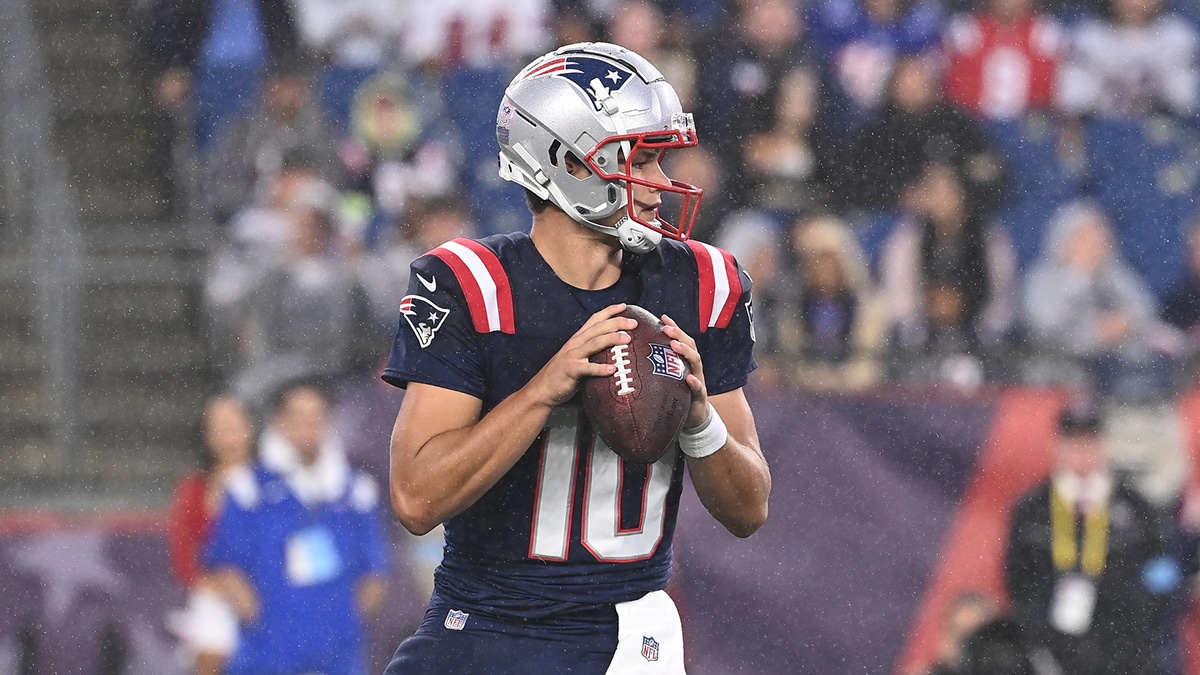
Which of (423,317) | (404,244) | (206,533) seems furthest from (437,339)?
(404,244)

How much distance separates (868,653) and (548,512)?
9.40ft

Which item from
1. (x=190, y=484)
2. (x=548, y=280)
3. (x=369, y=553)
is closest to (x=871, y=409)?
(x=369, y=553)

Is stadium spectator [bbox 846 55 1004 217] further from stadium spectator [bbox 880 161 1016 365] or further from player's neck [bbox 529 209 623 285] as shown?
player's neck [bbox 529 209 623 285]

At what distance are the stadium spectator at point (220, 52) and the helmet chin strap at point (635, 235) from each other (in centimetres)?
426

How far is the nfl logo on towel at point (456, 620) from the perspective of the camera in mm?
2684

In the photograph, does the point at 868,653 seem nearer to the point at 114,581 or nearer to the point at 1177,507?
the point at 1177,507

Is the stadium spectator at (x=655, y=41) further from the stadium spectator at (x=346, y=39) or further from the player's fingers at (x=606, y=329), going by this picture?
the player's fingers at (x=606, y=329)

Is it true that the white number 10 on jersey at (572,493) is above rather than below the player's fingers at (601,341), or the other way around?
below

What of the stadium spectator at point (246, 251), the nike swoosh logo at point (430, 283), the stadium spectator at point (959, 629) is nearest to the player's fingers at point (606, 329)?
the nike swoosh logo at point (430, 283)

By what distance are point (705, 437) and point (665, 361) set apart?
20 centimetres

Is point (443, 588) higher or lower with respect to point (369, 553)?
higher

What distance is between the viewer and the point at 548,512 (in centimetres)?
268

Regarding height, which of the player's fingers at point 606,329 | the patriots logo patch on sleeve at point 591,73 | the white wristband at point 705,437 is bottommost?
the white wristband at point 705,437

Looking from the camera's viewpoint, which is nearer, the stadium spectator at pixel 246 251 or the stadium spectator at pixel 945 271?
the stadium spectator at pixel 945 271
